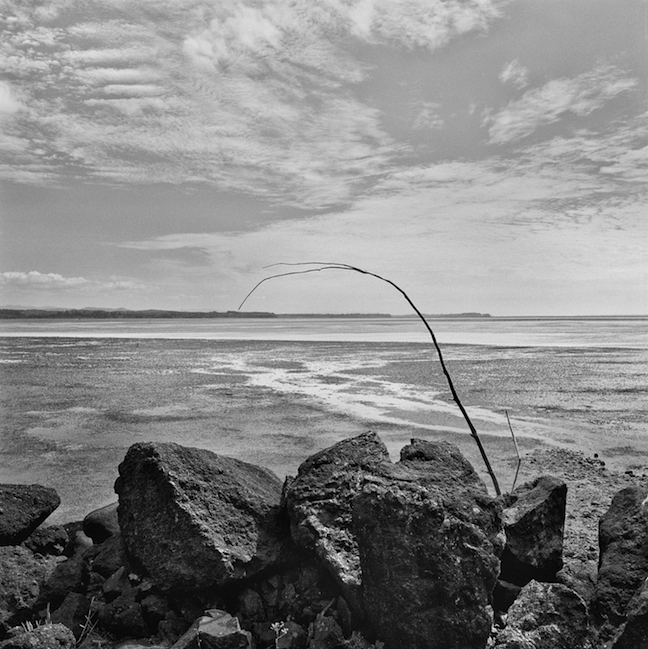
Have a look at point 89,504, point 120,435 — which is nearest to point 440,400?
point 120,435

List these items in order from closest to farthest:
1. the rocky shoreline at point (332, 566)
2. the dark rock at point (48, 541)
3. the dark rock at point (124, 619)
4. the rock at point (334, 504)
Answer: the rocky shoreline at point (332, 566) → the rock at point (334, 504) → the dark rock at point (124, 619) → the dark rock at point (48, 541)

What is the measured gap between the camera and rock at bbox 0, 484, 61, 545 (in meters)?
4.51

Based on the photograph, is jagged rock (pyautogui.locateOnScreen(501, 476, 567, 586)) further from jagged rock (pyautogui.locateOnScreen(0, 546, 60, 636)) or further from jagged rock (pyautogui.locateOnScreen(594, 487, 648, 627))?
jagged rock (pyautogui.locateOnScreen(0, 546, 60, 636))

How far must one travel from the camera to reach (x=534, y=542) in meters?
3.88

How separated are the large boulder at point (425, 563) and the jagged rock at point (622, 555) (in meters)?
0.85

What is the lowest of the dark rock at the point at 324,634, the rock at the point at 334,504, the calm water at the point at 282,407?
the calm water at the point at 282,407

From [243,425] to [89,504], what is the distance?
461 centimetres

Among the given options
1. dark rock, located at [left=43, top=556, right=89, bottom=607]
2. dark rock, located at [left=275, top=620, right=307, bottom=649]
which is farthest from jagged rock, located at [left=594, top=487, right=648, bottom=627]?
dark rock, located at [left=43, top=556, right=89, bottom=607]

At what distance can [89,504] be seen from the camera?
6.75 m

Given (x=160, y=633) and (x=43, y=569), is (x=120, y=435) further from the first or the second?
(x=160, y=633)

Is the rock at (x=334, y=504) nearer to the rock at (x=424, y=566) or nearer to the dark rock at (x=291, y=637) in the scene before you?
the rock at (x=424, y=566)

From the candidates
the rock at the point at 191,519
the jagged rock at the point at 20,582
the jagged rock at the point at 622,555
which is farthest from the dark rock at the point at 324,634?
the jagged rock at the point at 20,582

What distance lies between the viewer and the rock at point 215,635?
316 centimetres

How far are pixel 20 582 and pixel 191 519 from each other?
1.44 metres
